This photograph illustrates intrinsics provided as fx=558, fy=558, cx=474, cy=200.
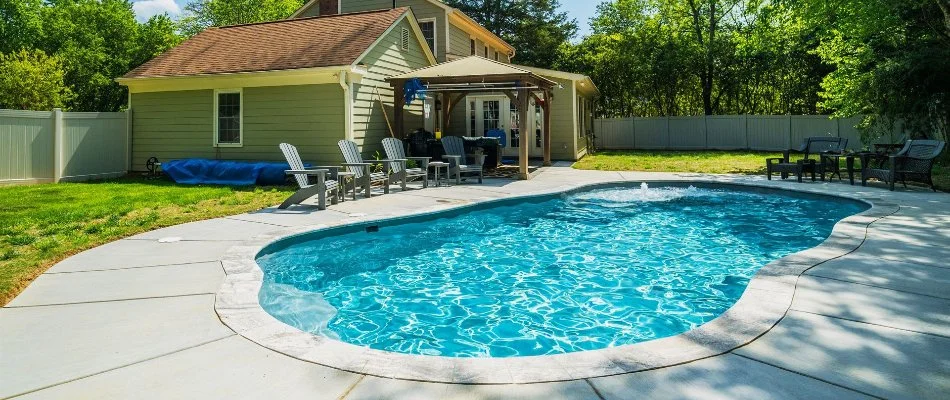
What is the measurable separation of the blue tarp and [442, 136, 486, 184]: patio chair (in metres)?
3.52

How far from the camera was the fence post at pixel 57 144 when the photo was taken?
12188 mm

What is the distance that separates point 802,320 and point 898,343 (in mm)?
454

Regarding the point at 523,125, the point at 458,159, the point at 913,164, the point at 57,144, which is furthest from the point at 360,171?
the point at 913,164

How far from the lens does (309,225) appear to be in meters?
6.84

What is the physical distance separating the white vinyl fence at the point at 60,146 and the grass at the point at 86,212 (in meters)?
0.76

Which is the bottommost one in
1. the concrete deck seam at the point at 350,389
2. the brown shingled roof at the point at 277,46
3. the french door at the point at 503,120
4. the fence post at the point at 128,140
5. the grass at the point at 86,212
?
the concrete deck seam at the point at 350,389

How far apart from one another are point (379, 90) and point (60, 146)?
7.09 meters

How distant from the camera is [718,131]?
74.6 feet

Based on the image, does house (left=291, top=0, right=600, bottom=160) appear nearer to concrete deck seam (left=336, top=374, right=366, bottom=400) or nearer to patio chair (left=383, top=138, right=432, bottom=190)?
patio chair (left=383, top=138, right=432, bottom=190)

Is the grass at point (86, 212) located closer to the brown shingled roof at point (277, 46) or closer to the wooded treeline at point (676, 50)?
the brown shingled roof at point (277, 46)

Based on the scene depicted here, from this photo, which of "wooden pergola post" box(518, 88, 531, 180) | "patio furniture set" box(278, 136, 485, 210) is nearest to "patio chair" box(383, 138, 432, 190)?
"patio furniture set" box(278, 136, 485, 210)

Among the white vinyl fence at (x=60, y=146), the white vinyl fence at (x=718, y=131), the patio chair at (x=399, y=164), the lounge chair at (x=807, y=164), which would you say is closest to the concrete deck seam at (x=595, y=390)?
the patio chair at (x=399, y=164)

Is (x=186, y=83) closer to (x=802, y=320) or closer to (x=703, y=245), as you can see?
(x=703, y=245)

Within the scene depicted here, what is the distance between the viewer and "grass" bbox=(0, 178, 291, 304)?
518 centimetres
